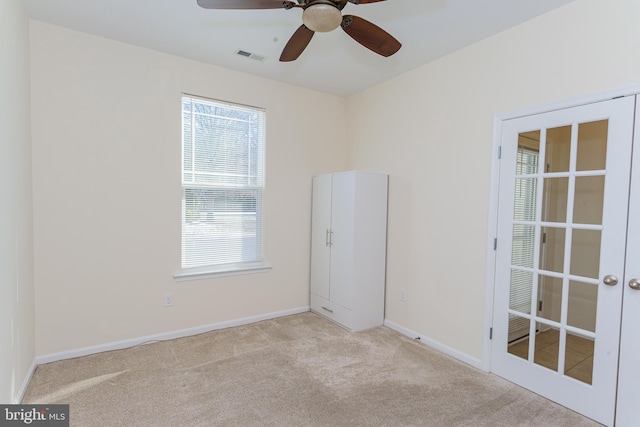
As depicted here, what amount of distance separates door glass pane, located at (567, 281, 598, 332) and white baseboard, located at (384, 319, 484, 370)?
847 mm

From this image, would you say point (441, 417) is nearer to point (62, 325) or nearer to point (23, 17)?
point (62, 325)

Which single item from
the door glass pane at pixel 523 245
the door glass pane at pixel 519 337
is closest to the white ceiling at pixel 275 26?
the door glass pane at pixel 523 245

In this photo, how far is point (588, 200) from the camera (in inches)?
86.3

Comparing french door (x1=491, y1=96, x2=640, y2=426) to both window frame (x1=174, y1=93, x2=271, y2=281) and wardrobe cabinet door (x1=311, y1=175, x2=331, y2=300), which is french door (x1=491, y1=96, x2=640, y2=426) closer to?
wardrobe cabinet door (x1=311, y1=175, x2=331, y2=300)

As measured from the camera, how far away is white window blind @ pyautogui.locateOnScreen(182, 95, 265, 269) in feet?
11.0

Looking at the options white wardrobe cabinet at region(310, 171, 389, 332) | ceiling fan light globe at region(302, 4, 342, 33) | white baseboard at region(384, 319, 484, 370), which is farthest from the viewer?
white wardrobe cabinet at region(310, 171, 389, 332)

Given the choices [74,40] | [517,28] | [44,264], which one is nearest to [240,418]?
[44,264]

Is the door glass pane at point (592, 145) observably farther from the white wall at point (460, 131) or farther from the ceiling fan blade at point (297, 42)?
the ceiling fan blade at point (297, 42)

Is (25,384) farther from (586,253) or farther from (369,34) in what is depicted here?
(586,253)

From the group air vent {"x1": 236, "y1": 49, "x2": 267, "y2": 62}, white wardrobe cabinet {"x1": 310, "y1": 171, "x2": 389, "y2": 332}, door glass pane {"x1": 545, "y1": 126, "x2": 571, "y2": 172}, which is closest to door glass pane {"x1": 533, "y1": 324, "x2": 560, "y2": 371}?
door glass pane {"x1": 545, "y1": 126, "x2": 571, "y2": 172}

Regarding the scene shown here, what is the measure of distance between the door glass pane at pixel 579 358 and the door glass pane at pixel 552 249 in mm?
463

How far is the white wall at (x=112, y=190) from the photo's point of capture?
106 inches

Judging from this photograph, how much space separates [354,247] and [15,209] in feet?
8.87

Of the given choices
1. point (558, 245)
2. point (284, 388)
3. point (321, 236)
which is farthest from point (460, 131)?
point (284, 388)
